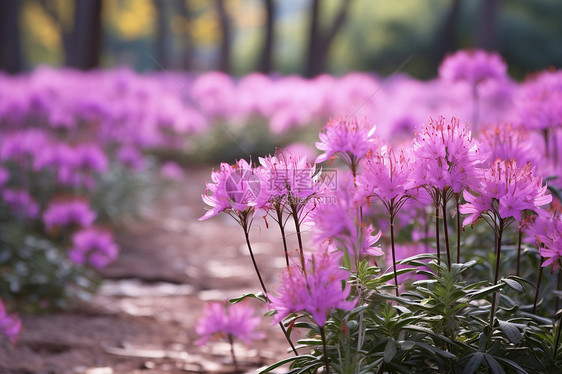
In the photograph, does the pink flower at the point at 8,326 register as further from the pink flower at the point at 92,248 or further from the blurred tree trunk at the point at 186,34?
the blurred tree trunk at the point at 186,34

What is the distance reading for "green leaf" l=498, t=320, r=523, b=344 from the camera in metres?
1.90

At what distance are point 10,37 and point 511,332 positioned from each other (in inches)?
579

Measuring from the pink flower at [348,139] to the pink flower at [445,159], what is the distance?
0.21 m

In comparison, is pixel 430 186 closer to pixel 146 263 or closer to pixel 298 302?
pixel 298 302

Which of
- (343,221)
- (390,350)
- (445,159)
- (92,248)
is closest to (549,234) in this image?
(445,159)

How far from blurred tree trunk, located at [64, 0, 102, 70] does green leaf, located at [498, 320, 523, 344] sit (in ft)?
39.6

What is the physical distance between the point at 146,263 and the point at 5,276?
63.3 inches

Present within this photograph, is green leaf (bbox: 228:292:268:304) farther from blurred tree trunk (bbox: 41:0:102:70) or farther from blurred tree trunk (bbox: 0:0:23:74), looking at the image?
blurred tree trunk (bbox: 0:0:23:74)

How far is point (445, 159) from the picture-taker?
1.91m

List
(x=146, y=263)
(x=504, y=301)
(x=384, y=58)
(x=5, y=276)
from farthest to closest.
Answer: (x=384, y=58), (x=146, y=263), (x=5, y=276), (x=504, y=301)

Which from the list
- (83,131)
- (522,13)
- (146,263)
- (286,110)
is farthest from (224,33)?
(146,263)

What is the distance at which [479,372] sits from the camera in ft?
6.72

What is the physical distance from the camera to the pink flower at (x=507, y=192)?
6.18ft

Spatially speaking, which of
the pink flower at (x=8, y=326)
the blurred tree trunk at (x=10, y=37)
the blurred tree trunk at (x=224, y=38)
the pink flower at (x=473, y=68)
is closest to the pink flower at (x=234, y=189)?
the pink flower at (x=8, y=326)
